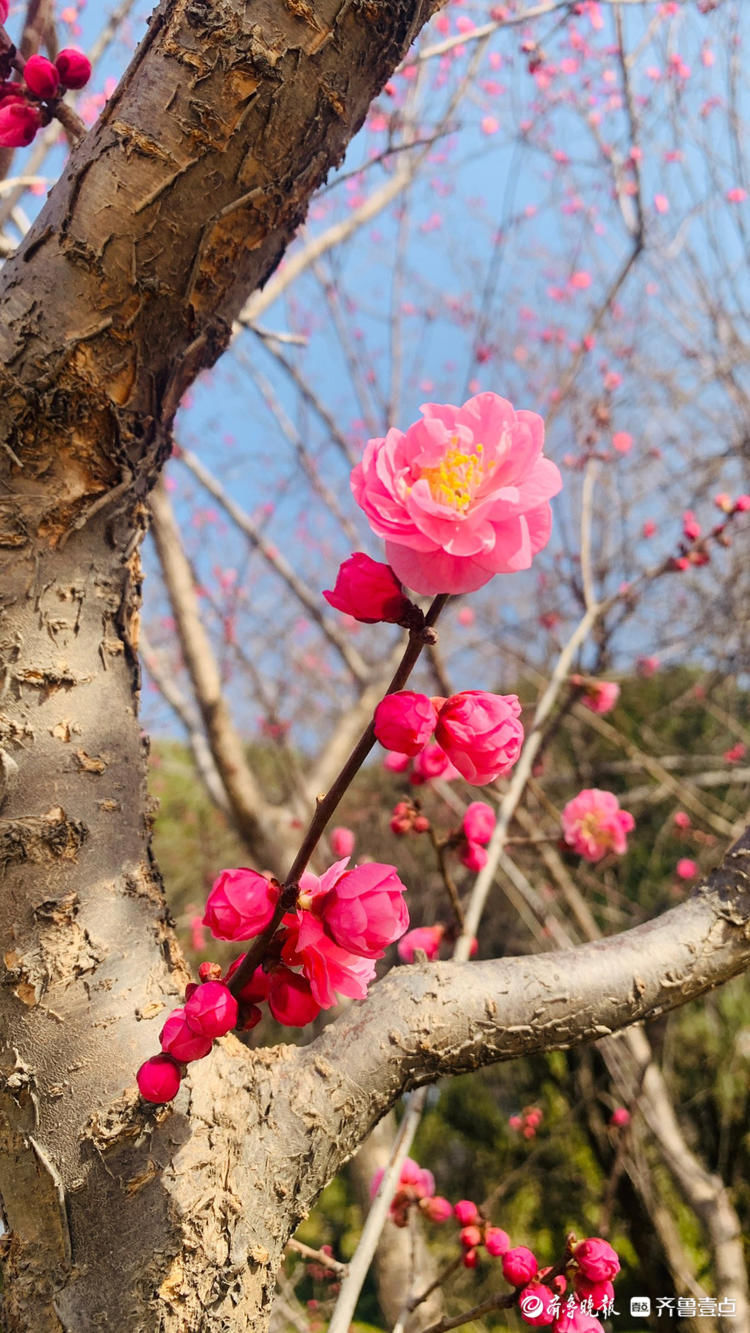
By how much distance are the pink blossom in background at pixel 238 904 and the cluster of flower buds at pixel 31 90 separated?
3.13 feet

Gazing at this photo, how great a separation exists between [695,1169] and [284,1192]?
2.29 m

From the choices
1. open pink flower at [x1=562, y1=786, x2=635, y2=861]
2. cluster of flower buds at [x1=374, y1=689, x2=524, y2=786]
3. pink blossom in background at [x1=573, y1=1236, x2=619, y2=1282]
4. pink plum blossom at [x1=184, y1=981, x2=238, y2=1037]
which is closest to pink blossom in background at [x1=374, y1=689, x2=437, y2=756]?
cluster of flower buds at [x1=374, y1=689, x2=524, y2=786]

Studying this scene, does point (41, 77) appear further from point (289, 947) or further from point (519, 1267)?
point (519, 1267)

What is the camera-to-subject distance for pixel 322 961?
68 cm

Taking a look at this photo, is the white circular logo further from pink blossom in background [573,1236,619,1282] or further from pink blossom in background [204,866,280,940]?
pink blossom in background [204,866,280,940]

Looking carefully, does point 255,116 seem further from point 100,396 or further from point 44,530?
point 44,530

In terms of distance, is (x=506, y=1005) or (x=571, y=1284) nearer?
(x=506, y=1005)

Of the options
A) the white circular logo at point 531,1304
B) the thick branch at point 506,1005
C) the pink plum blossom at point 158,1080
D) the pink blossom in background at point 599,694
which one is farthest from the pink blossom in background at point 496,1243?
→ the pink blossom in background at point 599,694

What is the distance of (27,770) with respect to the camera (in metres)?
0.81

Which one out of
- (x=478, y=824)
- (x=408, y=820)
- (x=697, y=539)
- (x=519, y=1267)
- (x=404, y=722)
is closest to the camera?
(x=404, y=722)

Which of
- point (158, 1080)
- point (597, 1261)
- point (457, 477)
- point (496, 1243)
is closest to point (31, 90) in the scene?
Answer: point (457, 477)

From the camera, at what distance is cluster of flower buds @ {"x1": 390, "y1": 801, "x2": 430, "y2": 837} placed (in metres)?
1.60

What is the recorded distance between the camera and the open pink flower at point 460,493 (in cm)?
58

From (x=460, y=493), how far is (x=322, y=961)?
44 centimetres
